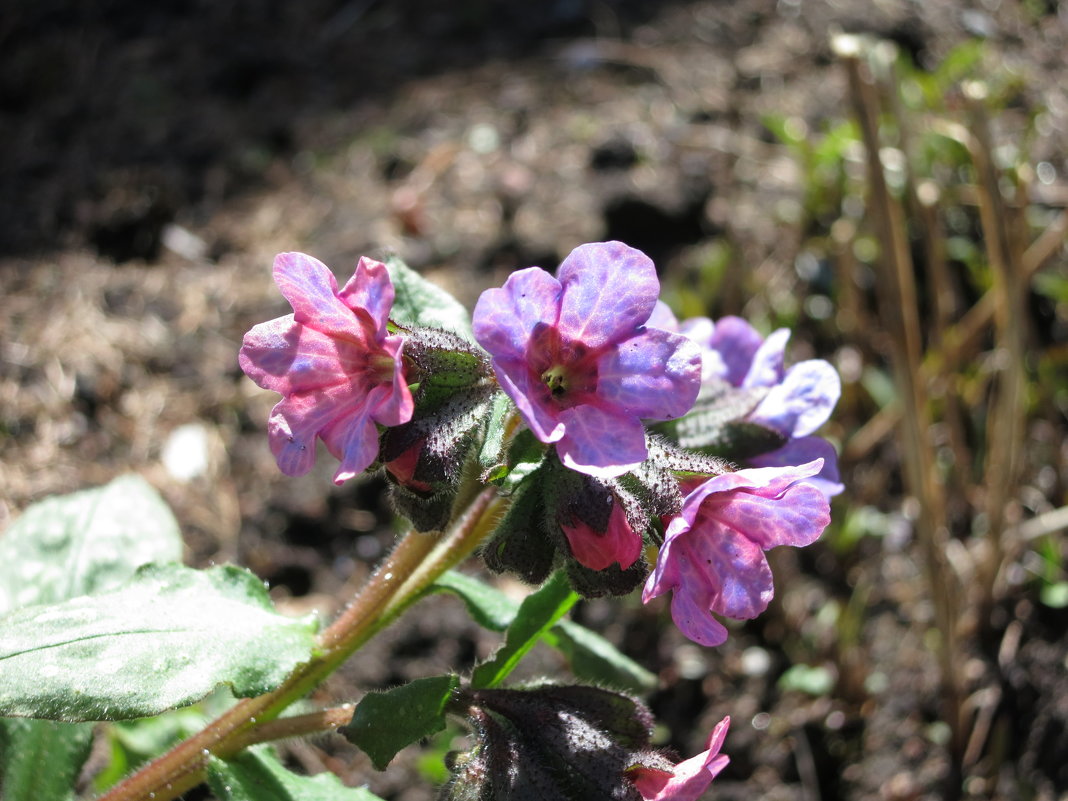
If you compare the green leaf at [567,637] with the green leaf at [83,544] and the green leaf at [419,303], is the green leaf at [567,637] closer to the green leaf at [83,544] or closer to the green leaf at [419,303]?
the green leaf at [419,303]

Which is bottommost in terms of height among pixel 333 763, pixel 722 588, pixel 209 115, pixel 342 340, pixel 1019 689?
pixel 1019 689

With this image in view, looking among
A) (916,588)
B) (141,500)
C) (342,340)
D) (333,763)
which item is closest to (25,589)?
(141,500)

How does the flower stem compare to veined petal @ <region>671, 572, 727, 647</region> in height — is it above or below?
below

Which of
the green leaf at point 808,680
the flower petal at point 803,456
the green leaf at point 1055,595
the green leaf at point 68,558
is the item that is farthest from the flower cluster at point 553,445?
the green leaf at point 1055,595

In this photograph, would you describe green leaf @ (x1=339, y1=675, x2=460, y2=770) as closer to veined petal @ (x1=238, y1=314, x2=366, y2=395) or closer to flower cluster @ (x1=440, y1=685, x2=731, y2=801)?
flower cluster @ (x1=440, y1=685, x2=731, y2=801)

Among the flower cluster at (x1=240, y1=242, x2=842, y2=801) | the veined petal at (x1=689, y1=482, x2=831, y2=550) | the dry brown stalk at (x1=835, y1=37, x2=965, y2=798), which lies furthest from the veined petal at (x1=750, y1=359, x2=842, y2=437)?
the dry brown stalk at (x1=835, y1=37, x2=965, y2=798)

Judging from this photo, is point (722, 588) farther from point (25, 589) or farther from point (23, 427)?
point (23, 427)
